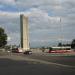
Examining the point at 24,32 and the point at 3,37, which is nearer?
the point at 24,32

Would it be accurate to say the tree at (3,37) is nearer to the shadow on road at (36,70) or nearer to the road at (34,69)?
the road at (34,69)

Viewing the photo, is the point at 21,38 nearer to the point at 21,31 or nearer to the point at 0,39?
the point at 21,31

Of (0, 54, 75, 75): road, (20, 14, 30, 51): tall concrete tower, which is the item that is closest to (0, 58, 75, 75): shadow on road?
(0, 54, 75, 75): road

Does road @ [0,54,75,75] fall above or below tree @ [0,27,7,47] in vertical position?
below

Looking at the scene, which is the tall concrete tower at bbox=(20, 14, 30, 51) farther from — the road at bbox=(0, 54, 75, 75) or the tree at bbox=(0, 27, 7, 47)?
the road at bbox=(0, 54, 75, 75)

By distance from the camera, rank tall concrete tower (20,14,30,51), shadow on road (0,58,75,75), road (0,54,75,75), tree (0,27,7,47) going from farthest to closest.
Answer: tree (0,27,7,47)
tall concrete tower (20,14,30,51)
road (0,54,75,75)
shadow on road (0,58,75,75)

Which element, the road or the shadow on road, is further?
the road

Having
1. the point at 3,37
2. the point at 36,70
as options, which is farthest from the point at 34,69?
the point at 3,37

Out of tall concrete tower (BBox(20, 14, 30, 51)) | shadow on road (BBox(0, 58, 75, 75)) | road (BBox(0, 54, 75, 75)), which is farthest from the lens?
tall concrete tower (BBox(20, 14, 30, 51))

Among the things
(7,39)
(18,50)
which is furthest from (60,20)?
(7,39)

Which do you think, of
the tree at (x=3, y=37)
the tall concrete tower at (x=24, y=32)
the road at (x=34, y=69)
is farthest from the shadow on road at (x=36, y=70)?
the tree at (x=3, y=37)

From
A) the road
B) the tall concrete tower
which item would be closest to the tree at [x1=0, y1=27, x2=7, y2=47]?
the tall concrete tower

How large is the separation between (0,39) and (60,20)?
50.1 m

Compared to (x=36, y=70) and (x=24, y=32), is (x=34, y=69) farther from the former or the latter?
(x=24, y=32)
